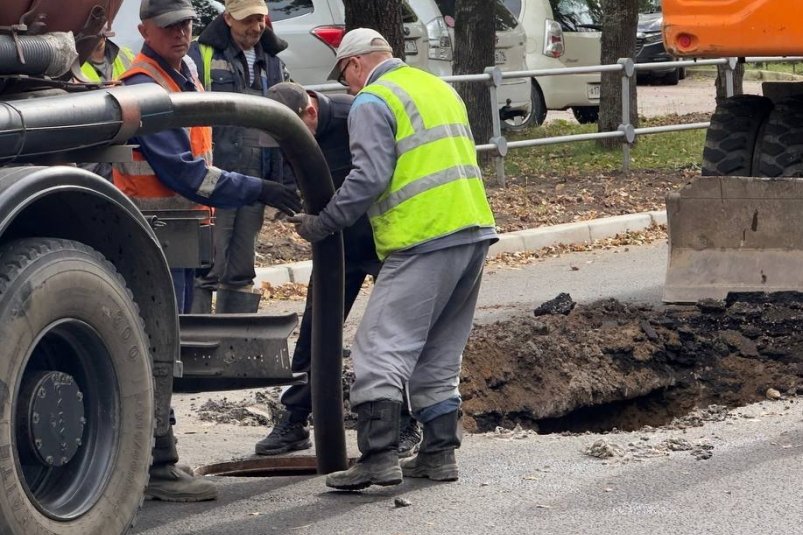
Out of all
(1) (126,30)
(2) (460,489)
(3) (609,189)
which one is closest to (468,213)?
(2) (460,489)

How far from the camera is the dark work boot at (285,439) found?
19.8 feet

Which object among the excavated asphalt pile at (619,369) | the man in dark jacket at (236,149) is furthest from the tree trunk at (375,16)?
the man in dark jacket at (236,149)

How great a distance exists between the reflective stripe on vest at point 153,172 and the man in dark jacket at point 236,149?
3.41 feet

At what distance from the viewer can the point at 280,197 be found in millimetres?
5328

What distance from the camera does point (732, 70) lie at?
1652 cm

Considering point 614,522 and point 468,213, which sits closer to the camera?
point 614,522

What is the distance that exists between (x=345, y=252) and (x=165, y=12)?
122 cm

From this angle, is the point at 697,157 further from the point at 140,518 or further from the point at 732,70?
the point at 140,518

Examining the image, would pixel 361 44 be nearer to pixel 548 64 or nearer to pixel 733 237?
pixel 733 237

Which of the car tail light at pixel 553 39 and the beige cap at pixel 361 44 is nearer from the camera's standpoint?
the beige cap at pixel 361 44

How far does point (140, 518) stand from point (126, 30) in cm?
702

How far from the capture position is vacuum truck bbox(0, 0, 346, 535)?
3.79 metres

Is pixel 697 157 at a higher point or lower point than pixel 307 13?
lower

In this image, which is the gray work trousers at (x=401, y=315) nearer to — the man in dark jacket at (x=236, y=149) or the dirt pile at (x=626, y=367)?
the dirt pile at (x=626, y=367)
